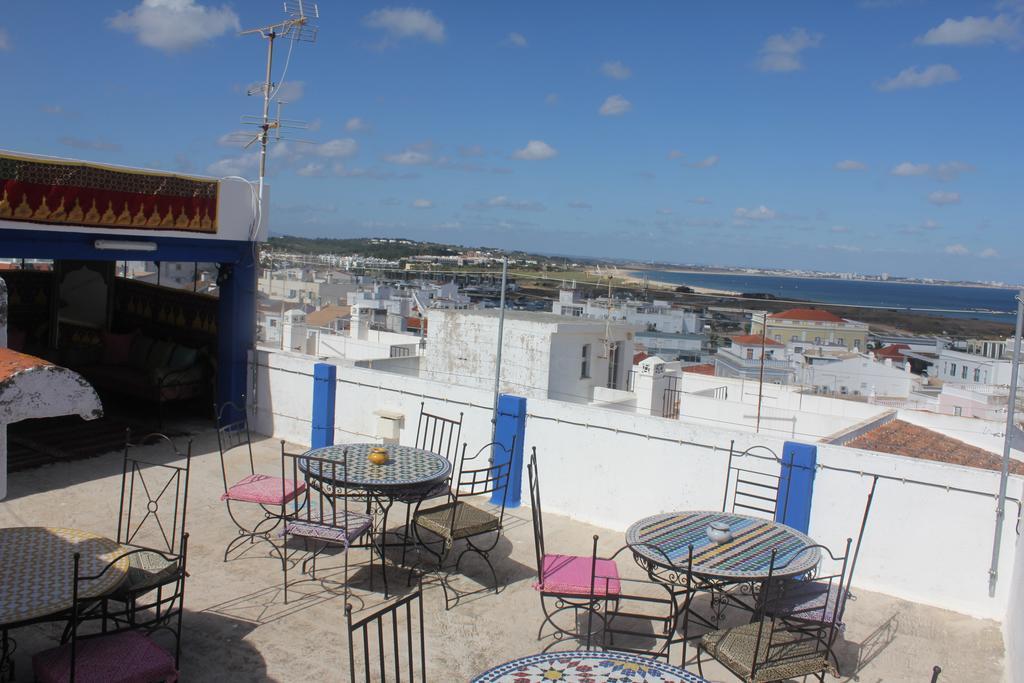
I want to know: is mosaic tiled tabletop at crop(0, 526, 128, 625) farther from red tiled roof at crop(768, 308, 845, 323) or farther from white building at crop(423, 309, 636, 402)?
red tiled roof at crop(768, 308, 845, 323)

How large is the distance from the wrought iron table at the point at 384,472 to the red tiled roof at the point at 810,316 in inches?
1200

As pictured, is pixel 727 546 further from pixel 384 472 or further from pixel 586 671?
pixel 384 472

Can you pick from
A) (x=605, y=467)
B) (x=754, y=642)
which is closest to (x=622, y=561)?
(x=605, y=467)

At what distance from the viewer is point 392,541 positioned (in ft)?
27.1

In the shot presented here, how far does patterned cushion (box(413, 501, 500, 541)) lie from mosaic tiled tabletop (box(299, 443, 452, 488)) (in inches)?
14.3

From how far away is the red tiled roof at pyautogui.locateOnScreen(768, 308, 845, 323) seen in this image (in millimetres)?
36812

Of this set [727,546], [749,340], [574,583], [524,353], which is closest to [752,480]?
[727,546]

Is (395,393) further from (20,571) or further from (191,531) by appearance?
(20,571)

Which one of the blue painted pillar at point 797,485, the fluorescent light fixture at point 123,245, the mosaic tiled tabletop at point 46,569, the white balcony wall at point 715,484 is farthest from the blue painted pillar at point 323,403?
the blue painted pillar at point 797,485

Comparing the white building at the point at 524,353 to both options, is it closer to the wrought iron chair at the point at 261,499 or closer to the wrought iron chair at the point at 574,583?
the wrought iron chair at the point at 261,499

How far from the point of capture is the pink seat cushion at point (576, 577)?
233 inches

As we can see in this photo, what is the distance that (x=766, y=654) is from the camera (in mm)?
4949

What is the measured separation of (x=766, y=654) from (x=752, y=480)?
11.3 ft

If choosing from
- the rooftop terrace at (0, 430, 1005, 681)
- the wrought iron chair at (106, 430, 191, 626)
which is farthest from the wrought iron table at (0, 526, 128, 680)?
the rooftop terrace at (0, 430, 1005, 681)
